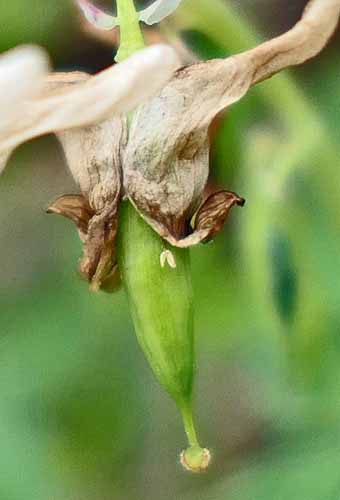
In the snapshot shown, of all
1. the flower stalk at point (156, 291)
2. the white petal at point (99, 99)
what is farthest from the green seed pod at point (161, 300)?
the white petal at point (99, 99)

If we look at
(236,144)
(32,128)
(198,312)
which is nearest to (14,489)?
(198,312)

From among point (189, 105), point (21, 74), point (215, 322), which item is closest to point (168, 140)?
point (189, 105)

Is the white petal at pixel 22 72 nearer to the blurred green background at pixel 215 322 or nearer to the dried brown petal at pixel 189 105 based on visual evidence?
the dried brown petal at pixel 189 105

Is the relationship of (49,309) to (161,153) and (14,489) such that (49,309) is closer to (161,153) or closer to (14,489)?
(14,489)

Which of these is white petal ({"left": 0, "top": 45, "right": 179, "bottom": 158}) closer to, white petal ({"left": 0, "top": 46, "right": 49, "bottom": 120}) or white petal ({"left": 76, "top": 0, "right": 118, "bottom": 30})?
white petal ({"left": 0, "top": 46, "right": 49, "bottom": 120})

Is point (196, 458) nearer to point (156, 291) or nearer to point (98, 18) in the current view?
point (156, 291)

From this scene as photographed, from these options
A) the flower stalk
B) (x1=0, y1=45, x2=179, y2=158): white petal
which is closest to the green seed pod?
the flower stalk

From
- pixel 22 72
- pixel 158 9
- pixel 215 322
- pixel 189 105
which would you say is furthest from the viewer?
pixel 215 322
